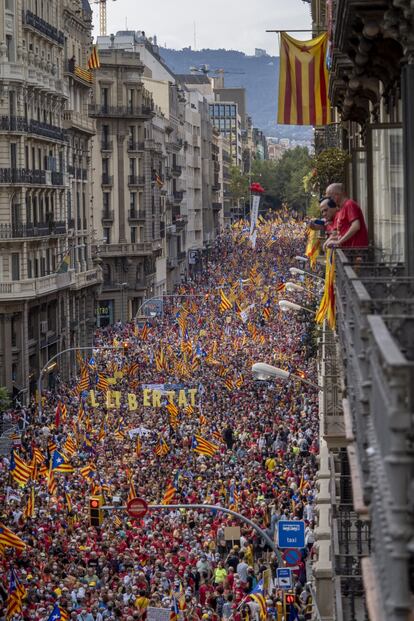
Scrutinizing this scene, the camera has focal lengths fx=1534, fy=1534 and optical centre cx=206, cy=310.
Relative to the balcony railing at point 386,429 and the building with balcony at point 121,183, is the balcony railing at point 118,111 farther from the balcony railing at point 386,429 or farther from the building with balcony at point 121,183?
the balcony railing at point 386,429

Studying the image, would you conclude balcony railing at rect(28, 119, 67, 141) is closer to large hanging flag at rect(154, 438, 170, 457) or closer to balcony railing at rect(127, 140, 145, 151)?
large hanging flag at rect(154, 438, 170, 457)

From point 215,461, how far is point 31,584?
13.0m

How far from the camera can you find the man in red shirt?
14.6 metres

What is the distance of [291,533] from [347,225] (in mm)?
14014

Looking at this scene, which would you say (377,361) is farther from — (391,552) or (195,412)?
(195,412)

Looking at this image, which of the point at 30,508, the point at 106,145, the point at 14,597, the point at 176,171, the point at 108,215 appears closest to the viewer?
the point at 14,597

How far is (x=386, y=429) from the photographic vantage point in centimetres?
662

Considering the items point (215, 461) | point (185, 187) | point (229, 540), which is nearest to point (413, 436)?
point (229, 540)

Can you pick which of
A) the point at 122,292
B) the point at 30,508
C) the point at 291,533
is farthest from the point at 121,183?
the point at 291,533

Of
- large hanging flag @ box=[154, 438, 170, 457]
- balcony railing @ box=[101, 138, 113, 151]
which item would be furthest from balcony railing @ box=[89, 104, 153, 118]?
large hanging flag @ box=[154, 438, 170, 457]

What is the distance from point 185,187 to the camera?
14850 centimetres

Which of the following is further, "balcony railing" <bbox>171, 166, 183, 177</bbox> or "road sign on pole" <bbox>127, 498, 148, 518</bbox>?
"balcony railing" <bbox>171, 166, 183, 177</bbox>

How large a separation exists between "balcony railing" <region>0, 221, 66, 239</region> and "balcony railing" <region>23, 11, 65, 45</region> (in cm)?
870

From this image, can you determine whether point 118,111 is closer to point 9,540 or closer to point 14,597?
point 9,540
